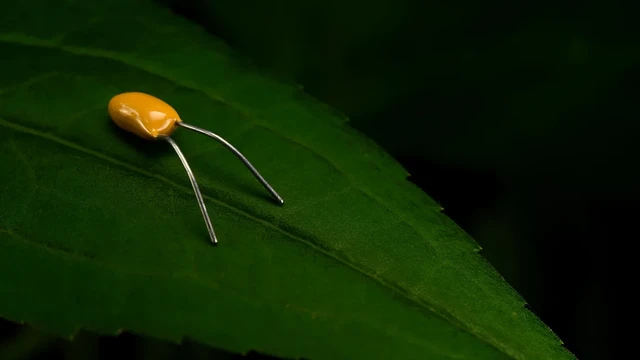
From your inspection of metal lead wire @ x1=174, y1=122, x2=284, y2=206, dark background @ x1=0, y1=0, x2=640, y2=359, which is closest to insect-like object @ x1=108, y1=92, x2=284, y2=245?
metal lead wire @ x1=174, y1=122, x2=284, y2=206

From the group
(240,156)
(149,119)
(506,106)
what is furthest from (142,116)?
(506,106)

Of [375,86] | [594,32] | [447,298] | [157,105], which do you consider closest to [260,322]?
[447,298]

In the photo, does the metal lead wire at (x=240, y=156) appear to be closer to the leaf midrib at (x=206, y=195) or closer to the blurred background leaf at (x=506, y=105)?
the leaf midrib at (x=206, y=195)

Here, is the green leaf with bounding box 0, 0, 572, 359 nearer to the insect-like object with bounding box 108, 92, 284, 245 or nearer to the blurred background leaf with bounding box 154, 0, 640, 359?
the insect-like object with bounding box 108, 92, 284, 245

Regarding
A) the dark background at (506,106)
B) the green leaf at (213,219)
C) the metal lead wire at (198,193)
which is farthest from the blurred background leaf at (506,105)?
the metal lead wire at (198,193)

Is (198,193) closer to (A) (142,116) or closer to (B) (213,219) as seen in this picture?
(B) (213,219)

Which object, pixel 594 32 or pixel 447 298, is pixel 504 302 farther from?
pixel 594 32
